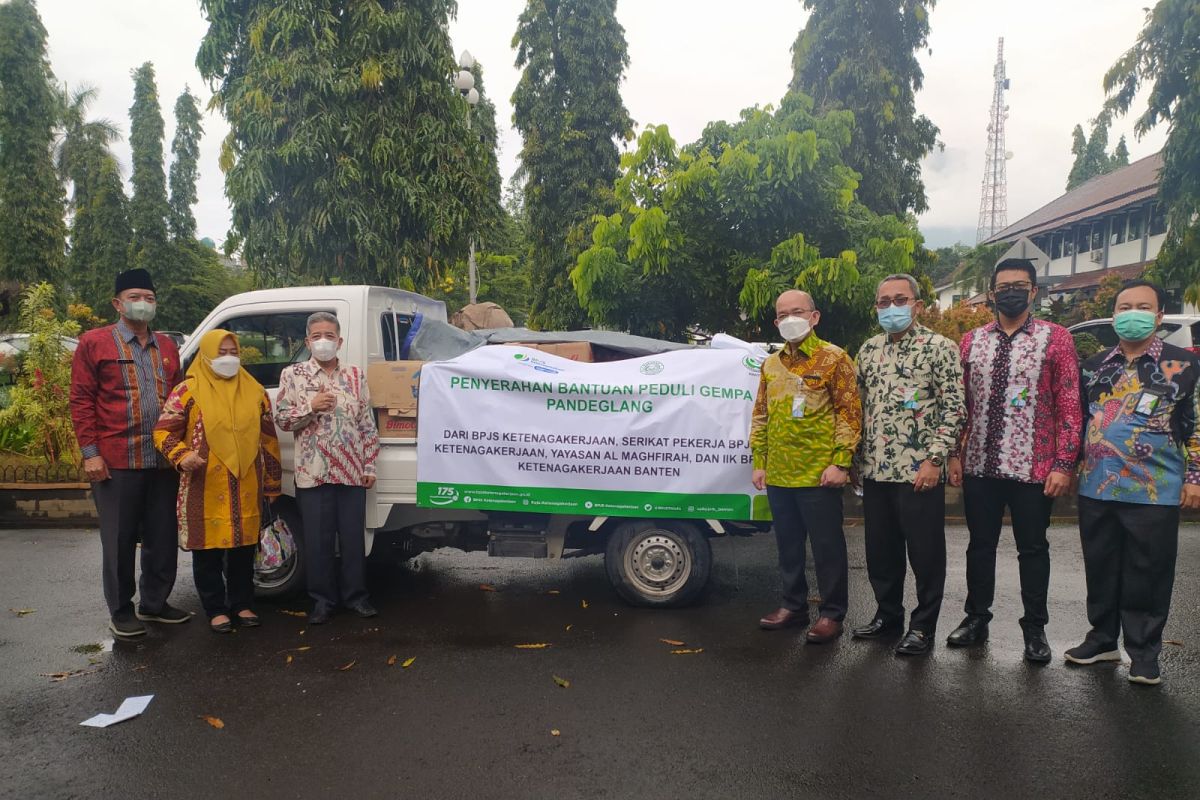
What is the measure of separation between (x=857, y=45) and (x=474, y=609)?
19166 millimetres

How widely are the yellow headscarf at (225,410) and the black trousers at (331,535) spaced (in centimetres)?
41

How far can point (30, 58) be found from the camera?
27.3 metres

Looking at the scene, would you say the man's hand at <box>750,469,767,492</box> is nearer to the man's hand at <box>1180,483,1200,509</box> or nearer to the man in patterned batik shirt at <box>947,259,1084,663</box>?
the man in patterned batik shirt at <box>947,259,1084,663</box>

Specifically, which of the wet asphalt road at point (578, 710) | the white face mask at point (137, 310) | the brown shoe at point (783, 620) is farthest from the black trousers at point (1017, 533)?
the white face mask at point (137, 310)

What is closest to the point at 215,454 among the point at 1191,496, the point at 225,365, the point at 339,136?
the point at 225,365

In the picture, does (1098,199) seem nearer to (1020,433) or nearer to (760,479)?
(1020,433)

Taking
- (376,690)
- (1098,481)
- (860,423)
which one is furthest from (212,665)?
(1098,481)

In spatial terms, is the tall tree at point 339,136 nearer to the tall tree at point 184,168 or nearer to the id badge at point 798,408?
the id badge at point 798,408

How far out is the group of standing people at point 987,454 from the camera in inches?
159

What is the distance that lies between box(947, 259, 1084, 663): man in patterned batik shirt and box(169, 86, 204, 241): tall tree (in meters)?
39.9

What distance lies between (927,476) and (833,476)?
472mm

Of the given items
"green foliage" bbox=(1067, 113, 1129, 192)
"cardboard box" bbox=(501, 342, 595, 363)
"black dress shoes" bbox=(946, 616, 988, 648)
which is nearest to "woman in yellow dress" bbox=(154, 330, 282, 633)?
"cardboard box" bbox=(501, 342, 595, 363)

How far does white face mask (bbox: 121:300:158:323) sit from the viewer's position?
4.88 meters

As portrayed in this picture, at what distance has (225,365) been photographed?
190 inches
